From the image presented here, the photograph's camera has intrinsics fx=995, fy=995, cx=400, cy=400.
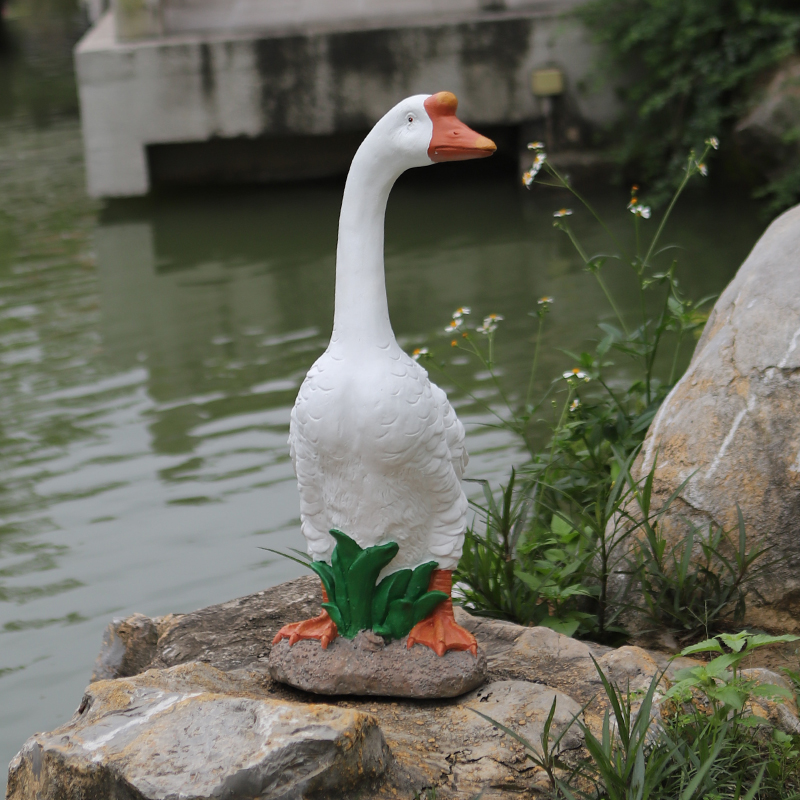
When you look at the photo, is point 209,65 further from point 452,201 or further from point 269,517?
point 269,517

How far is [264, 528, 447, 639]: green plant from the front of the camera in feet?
8.29

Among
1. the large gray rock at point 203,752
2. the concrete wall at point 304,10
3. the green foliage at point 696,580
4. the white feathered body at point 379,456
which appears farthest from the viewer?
the concrete wall at point 304,10

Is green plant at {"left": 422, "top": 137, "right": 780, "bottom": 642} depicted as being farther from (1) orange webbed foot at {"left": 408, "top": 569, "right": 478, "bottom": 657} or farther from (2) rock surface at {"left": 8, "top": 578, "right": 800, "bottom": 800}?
(1) orange webbed foot at {"left": 408, "top": 569, "right": 478, "bottom": 657}

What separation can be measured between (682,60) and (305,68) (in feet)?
9.30

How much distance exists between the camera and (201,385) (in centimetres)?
547

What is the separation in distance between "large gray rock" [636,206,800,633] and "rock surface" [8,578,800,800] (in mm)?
488

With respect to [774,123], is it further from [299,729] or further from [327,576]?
[299,729]

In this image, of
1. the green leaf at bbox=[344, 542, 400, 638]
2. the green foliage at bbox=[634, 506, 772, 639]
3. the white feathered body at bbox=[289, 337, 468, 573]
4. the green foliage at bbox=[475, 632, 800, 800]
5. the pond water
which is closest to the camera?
the green foliage at bbox=[475, 632, 800, 800]

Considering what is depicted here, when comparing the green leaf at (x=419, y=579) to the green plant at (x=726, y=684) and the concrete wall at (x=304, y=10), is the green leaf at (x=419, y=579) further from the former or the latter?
the concrete wall at (x=304, y=10)

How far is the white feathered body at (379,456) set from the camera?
7.84 feet

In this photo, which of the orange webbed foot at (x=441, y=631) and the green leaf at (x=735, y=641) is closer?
the green leaf at (x=735, y=641)

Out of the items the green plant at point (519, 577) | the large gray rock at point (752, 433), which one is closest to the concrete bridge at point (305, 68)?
the large gray rock at point (752, 433)

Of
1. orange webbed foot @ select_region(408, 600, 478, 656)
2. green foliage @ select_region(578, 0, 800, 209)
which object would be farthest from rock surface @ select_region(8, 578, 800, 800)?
green foliage @ select_region(578, 0, 800, 209)

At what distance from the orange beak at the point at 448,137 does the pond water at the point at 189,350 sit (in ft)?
6.89
